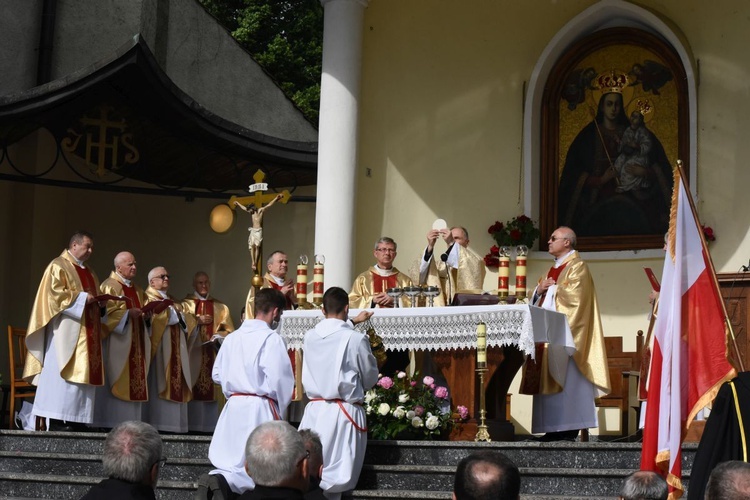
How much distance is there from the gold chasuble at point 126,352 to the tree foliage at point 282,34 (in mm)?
12092

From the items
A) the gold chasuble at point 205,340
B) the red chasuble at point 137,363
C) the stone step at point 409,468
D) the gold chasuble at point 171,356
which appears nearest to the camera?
the stone step at point 409,468

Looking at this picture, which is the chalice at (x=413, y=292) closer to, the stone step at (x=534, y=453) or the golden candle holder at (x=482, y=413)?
the golden candle holder at (x=482, y=413)

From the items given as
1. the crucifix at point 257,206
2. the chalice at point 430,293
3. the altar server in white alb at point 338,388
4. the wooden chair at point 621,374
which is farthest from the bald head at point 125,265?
the wooden chair at point 621,374

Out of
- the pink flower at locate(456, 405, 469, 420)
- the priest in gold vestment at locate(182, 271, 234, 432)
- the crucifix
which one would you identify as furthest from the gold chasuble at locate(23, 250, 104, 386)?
the pink flower at locate(456, 405, 469, 420)

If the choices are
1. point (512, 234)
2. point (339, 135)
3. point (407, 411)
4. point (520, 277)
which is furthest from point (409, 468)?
point (339, 135)

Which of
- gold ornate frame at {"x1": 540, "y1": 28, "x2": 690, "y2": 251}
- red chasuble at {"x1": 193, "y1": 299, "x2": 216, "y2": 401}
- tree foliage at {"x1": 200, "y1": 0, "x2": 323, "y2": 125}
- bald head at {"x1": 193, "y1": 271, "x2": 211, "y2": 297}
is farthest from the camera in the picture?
tree foliage at {"x1": 200, "y1": 0, "x2": 323, "y2": 125}

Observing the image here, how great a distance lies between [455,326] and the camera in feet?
32.4

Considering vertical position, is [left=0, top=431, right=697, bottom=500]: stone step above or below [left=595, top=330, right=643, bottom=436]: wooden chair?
below

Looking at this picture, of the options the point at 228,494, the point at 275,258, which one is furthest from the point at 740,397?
the point at 275,258

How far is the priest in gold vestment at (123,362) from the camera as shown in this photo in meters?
11.6

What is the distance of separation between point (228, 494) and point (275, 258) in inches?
178

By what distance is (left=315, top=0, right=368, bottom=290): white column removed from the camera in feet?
45.3

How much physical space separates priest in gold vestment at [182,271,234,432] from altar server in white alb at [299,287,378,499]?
451 centimetres

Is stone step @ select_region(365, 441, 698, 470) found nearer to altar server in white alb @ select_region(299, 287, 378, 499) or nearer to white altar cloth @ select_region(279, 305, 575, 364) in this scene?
altar server in white alb @ select_region(299, 287, 378, 499)
